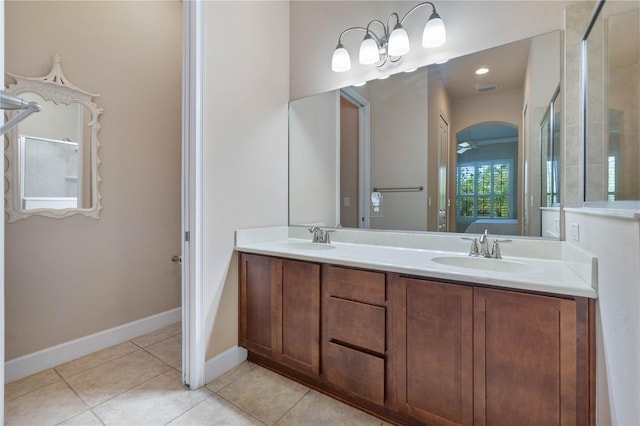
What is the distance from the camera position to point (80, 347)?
6.89ft

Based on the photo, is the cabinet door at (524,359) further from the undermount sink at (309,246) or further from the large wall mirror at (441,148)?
the undermount sink at (309,246)

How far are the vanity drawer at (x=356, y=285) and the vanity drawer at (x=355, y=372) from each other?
28 centimetres

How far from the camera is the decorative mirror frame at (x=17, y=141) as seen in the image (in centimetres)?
180

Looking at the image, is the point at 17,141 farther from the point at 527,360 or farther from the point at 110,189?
the point at 527,360

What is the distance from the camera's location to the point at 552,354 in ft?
3.41

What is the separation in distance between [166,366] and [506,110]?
2.67 m

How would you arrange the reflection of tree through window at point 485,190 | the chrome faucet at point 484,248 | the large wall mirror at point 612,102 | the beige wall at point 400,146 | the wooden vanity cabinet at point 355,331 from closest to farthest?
1. the large wall mirror at point 612,102
2. the wooden vanity cabinet at point 355,331
3. the chrome faucet at point 484,248
4. the reflection of tree through window at point 485,190
5. the beige wall at point 400,146

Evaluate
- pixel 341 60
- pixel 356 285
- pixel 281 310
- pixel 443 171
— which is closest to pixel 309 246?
pixel 281 310

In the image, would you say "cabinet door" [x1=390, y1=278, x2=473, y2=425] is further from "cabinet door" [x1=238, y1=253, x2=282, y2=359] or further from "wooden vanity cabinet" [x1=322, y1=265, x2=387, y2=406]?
"cabinet door" [x1=238, y1=253, x2=282, y2=359]

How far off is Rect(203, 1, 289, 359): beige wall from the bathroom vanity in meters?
0.15

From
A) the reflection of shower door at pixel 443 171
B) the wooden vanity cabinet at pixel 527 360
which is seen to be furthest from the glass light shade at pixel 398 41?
the wooden vanity cabinet at pixel 527 360

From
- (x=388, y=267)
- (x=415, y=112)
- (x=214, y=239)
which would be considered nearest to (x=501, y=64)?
(x=415, y=112)

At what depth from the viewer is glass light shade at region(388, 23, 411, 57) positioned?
5.98 ft

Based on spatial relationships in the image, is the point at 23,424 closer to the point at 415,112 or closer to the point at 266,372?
the point at 266,372
